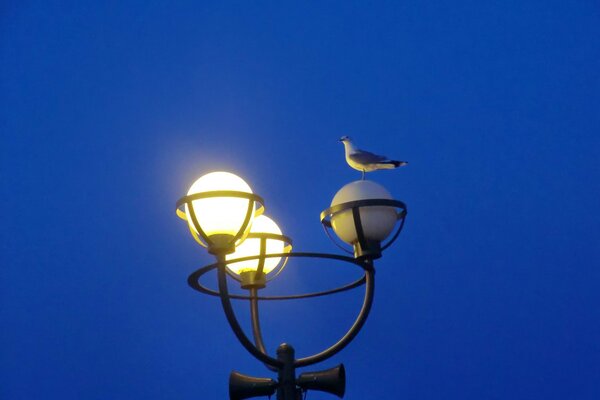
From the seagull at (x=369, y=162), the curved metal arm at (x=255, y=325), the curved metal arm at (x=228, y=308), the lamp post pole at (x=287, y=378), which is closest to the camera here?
the curved metal arm at (x=228, y=308)

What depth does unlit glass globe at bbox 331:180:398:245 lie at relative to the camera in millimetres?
2506

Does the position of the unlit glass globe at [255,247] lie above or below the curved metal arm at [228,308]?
above

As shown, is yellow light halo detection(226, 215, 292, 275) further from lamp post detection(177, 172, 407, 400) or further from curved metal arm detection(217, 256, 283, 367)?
curved metal arm detection(217, 256, 283, 367)

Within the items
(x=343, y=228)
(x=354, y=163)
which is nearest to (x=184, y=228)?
(x=354, y=163)

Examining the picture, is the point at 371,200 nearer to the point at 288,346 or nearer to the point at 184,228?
the point at 288,346

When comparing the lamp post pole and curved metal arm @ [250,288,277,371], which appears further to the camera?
curved metal arm @ [250,288,277,371]

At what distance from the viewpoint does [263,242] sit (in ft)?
8.92

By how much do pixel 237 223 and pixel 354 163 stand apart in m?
1.10

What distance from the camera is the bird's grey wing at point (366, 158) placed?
312 centimetres

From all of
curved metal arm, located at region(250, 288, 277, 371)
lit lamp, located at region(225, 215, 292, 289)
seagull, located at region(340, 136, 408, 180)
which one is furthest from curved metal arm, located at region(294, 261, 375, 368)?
seagull, located at region(340, 136, 408, 180)

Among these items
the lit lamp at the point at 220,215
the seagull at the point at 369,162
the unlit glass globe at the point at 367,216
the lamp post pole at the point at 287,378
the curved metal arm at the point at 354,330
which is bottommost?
the lamp post pole at the point at 287,378

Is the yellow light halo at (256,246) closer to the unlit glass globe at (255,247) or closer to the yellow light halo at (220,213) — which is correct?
the unlit glass globe at (255,247)

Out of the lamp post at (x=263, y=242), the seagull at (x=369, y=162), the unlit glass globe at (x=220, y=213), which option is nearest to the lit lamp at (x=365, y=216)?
the lamp post at (x=263, y=242)

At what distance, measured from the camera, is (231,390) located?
252 centimetres
